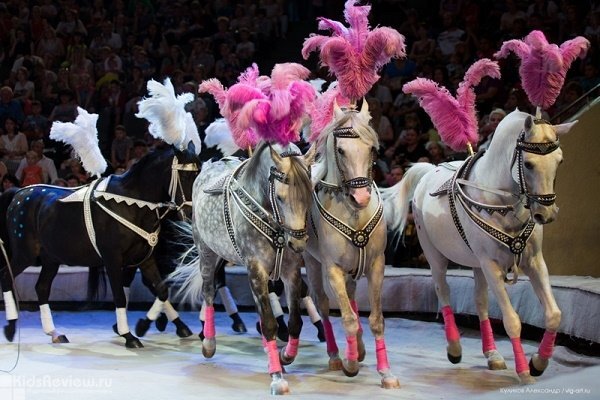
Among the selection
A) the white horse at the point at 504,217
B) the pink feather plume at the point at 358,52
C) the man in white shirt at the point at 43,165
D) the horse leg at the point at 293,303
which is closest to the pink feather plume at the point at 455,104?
the white horse at the point at 504,217

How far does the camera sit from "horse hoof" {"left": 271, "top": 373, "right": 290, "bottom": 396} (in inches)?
229

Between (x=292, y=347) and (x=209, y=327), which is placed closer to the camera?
(x=292, y=347)

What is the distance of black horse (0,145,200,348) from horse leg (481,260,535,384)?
9.24 ft

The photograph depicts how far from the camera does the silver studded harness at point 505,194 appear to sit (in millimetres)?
5543

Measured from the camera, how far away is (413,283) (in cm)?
878

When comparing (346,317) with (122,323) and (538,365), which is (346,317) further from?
(122,323)

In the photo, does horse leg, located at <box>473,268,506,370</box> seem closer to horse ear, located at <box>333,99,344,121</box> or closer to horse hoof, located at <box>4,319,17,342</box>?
horse ear, located at <box>333,99,344,121</box>

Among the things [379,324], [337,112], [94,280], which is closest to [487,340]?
[379,324]

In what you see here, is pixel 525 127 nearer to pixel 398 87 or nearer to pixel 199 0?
pixel 398 87

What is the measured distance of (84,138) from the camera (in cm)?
836

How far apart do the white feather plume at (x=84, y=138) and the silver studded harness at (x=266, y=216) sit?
7.27 ft

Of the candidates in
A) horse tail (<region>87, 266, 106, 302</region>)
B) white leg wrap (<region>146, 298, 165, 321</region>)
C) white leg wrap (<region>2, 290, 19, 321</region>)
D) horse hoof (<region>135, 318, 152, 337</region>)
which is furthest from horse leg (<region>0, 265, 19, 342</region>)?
white leg wrap (<region>146, 298, 165, 321</region>)

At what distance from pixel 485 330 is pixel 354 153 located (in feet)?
5.71

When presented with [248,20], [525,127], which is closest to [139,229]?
[525,127]
